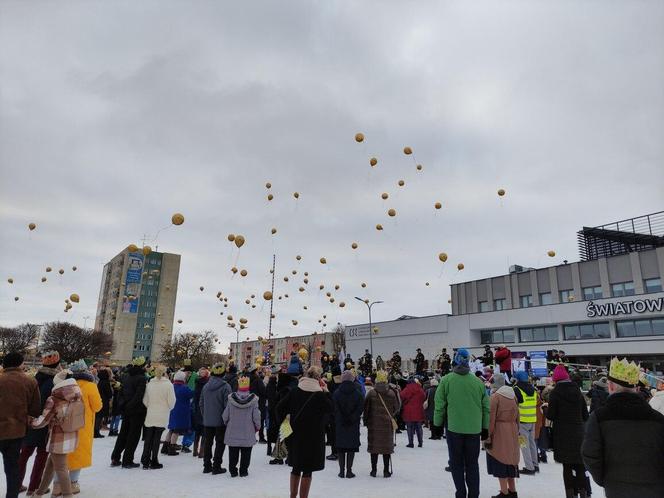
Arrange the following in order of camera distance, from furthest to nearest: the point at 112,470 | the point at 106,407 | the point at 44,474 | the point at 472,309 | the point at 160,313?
the point at 160,313, the point at 472,309, the point at 106,407, the point at 112,470, the point at 44,474

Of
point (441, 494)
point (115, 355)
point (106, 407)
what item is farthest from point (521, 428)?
point (115, 355)

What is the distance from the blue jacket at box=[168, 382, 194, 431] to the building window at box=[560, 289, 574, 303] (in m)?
42.8

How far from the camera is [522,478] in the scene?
766cm

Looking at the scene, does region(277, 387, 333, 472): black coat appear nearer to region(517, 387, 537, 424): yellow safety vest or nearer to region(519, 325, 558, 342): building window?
region(517, 387, 537, 424): yellow safety vest

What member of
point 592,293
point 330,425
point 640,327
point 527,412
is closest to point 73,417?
point 330,425

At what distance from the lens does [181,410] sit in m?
9.26

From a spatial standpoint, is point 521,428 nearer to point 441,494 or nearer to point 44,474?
point 441,494

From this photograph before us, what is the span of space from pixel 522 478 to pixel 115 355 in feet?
337

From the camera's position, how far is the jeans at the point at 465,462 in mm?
5535

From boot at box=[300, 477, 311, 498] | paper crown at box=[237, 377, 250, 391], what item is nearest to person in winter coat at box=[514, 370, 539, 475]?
boot at box=[300, 477, 311, 498]

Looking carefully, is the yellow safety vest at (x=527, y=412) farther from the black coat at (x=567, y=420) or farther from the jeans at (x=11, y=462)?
the jeans at (x=11, y=462)

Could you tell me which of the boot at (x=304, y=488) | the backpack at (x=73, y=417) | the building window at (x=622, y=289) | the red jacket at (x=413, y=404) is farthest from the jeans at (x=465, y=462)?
the building window at (x=622, y=289)

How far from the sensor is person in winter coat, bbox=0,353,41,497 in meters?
4.98

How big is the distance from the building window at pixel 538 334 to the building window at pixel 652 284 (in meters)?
8.33
